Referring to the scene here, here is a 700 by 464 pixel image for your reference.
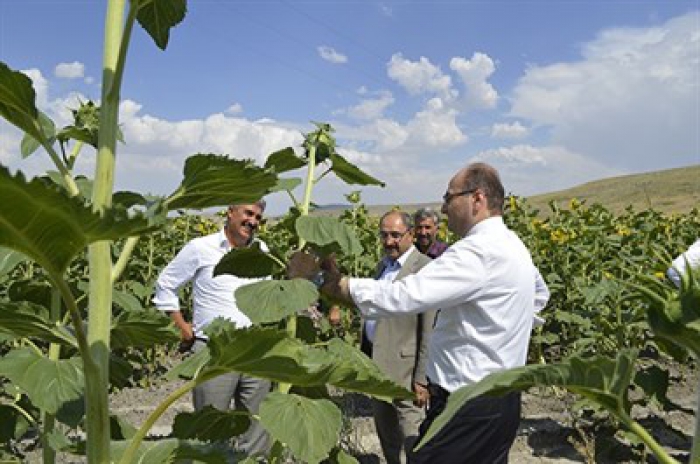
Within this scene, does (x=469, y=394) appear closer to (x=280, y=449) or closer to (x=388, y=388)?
(x=388, y=388)

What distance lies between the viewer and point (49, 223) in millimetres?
867

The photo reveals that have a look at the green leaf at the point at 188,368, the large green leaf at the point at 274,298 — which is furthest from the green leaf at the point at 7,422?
the large green leaf at the point at 274,298

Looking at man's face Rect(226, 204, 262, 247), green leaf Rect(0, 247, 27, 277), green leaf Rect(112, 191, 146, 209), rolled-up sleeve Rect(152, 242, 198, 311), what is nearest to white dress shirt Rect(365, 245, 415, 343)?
man's face Rect(226, 204, 262, 247)

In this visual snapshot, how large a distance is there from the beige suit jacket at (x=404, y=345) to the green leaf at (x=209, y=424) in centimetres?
238

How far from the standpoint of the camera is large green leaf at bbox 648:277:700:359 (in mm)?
1048

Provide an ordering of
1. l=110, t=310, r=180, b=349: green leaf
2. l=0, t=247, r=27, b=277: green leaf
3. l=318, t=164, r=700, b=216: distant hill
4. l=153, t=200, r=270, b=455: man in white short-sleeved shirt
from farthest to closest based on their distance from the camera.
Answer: l=318, t=164, r=700, b=216: distant hill
l=153, t=200, r=270, b=455: man in white short-sleeved shirt
l=0, t=247, r=27, b=277: green leaf
l=110, t=310, r=180, b=349: green leaf

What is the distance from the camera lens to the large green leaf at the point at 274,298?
8.11 ft

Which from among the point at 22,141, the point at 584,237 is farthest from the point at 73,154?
the point at 584,237

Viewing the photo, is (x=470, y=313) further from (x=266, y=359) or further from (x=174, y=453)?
(x=266, y=359)

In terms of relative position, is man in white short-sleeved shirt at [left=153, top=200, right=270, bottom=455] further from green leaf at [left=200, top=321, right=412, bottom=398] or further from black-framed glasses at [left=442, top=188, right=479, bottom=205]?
green leaf at [left=200, top=321, right=412, bottom=398]

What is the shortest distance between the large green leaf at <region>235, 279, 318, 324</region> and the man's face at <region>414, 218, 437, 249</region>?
10.1 ft

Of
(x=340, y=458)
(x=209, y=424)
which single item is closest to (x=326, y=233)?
(x=209, y=424)

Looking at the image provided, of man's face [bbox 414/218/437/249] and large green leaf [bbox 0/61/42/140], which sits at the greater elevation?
large green leaf [bbox 0/61/42/140]

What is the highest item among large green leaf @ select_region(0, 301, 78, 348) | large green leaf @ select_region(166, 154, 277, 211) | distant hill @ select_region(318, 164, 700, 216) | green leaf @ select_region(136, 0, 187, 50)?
distant hill @ select_region(318, 164, 700, 216)
